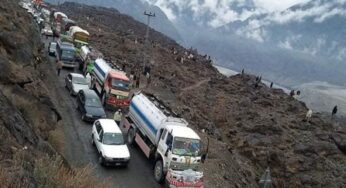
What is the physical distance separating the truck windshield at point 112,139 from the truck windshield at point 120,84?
9.84 metres

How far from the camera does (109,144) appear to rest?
82.1 feet

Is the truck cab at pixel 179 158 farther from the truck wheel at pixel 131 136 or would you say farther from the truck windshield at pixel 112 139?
the truck wheel at pixel 131 136

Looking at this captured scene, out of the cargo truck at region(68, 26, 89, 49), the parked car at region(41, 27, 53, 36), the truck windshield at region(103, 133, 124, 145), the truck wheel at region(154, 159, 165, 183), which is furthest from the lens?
the parked car at region(41, 27, 53, 36)

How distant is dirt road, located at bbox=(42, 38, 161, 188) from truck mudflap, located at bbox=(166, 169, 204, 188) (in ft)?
5.53

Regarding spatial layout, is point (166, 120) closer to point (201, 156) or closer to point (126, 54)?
point (201, 156)

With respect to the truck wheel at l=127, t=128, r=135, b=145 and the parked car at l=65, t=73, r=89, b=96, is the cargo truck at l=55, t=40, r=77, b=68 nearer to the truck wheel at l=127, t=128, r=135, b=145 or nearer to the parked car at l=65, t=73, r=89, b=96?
the parked car at l=65, t=73, r=89, b=96

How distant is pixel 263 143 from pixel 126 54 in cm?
3943

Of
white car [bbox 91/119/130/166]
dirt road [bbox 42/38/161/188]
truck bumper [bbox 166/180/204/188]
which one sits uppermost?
white car [bbox 91/119/130/166]

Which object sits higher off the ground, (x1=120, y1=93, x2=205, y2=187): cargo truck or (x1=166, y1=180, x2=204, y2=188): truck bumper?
(x1=120, y1=93, x2=205, y2=187): cargo truck

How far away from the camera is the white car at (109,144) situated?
79.0 feet

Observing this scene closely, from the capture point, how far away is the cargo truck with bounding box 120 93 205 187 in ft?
73.7

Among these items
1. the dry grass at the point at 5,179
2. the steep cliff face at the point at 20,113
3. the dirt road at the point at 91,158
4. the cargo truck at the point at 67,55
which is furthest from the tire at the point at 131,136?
the cargo truck at the point at 67,55

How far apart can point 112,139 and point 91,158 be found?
62.9 inches

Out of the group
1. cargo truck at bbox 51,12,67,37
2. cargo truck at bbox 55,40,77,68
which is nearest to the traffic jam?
cargo truck at bbox 55,40,77,68
